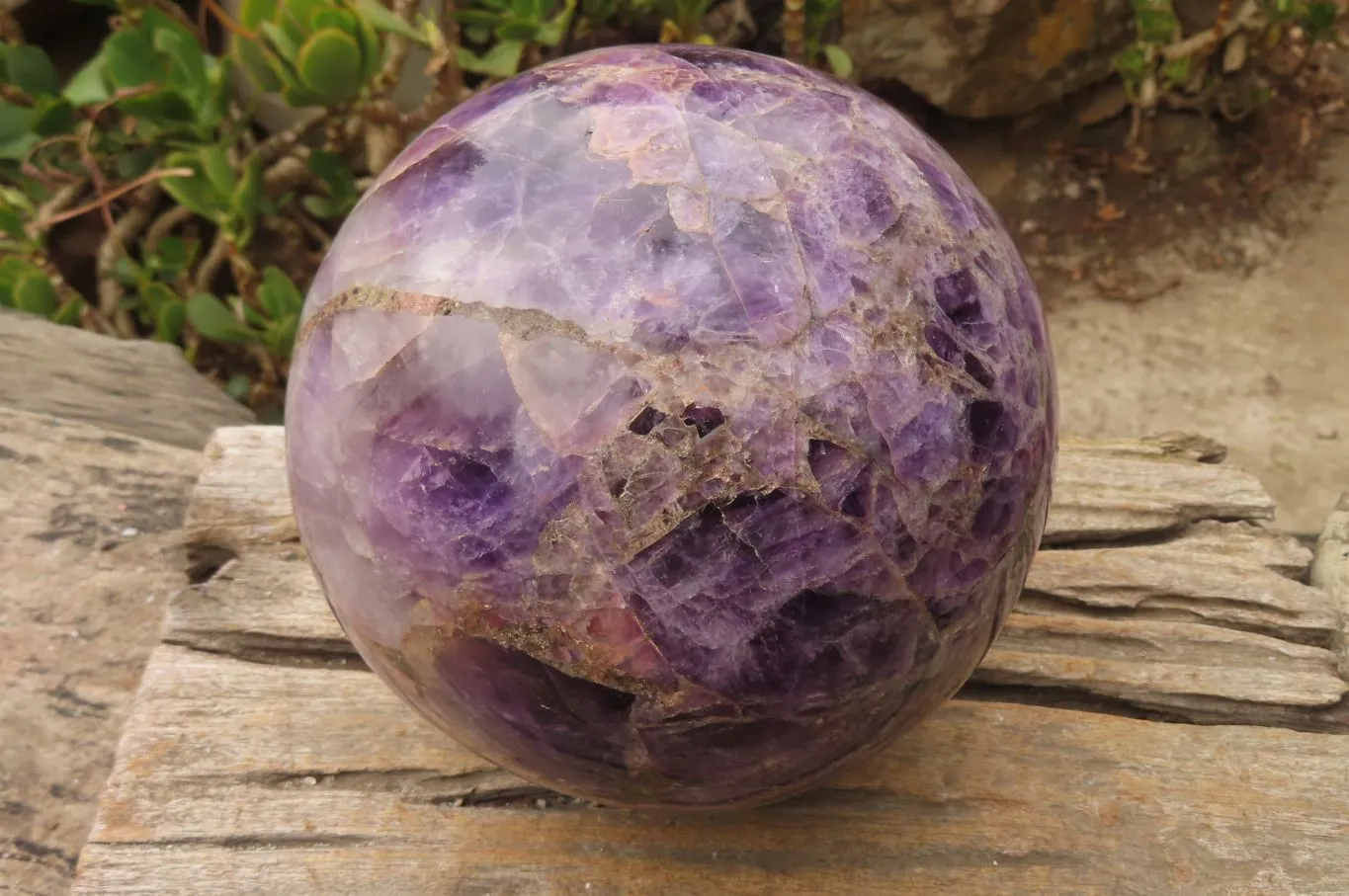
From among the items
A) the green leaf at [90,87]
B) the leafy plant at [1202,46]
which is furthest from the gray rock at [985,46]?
the green leaf at [90,87]

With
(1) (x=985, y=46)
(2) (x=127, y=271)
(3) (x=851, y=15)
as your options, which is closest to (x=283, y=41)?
(2) (x=127, y=271)

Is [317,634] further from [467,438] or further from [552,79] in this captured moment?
[552,79]

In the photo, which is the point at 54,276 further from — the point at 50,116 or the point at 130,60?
the point at 130,60

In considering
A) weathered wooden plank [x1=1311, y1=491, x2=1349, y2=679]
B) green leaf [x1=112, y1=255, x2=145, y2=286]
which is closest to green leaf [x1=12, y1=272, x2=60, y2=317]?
green leaf [x1=112, y1=255, x2=145, y2=286]

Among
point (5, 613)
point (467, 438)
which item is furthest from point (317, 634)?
point (467, 438)

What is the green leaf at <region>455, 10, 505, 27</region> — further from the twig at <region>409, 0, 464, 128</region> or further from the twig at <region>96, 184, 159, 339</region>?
the twig at <region>96, 184, 159, 339</region>

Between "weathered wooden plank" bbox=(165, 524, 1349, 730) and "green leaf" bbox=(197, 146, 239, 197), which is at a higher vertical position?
"green leaf" bbox=(197, 146, 239, 197)

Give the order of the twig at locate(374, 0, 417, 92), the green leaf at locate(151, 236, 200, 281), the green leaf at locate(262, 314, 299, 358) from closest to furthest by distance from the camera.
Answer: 1. the twig at locate(374, 0, 417, 92)
2. the green leaf at locate(262, 314, 299, 358)
3. the green leaf at locate(151, 236, 200, 281)
